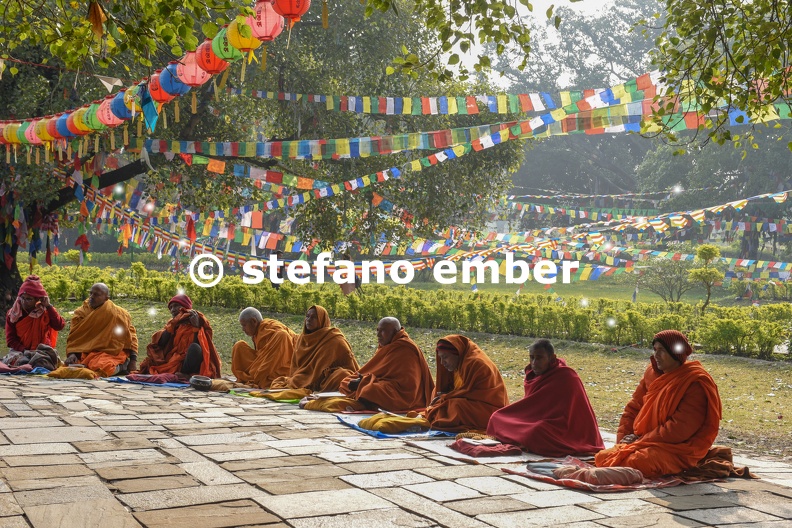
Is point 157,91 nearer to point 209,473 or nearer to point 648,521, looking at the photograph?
point 209,473

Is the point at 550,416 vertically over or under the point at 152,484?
over

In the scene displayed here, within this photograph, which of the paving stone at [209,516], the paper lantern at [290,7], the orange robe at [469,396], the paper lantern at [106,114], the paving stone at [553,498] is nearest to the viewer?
Result: the paving stone at [209,516]

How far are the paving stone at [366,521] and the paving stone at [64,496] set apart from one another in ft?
3.81

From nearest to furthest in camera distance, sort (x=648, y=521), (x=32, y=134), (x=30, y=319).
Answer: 1. (x=648, y=521)
2. (x=30, y=319)
3. (x=32, y=134)

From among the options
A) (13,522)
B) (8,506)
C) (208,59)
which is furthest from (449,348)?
(13,522)

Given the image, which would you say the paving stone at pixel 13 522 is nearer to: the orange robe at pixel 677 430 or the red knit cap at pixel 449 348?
the orange robe at pixel 677 430

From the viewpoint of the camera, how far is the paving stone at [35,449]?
18.5 feet

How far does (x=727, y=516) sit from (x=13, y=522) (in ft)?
12.1

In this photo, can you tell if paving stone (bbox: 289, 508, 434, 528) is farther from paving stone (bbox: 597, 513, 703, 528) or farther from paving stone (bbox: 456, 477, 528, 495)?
paving stone (bbox: 597, 513, 703, 528)

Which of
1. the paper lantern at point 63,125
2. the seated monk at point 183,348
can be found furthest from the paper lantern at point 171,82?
the seated monk at point 183,348

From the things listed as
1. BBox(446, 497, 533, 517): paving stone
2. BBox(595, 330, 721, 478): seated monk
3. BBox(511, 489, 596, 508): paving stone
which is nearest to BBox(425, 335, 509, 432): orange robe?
BBox(595, 330, 721, 478): seated monk

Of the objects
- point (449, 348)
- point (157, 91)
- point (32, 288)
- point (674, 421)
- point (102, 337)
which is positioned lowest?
point (674, 421)

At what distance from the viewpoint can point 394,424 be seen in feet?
23.6

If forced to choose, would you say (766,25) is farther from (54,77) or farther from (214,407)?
(54,77)
